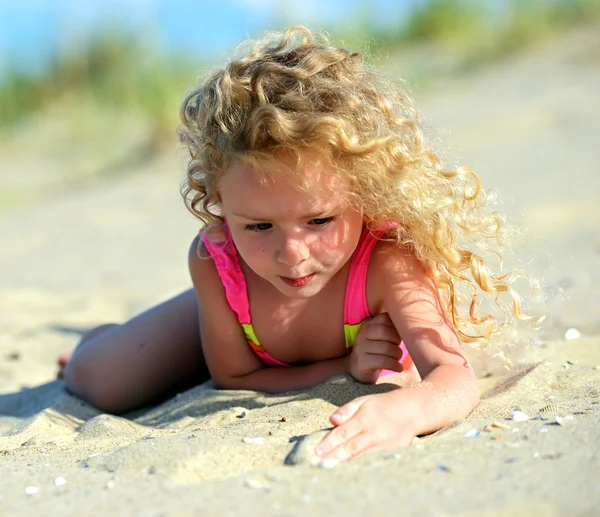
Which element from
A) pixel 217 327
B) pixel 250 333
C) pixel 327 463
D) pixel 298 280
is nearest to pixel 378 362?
pixel 298 280

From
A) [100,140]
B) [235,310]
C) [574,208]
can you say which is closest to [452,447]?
[235,310]

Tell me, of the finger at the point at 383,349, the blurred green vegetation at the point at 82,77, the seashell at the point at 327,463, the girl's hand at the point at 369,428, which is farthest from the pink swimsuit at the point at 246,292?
the blurred green vegetation at the point at 82,77

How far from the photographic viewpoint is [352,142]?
2252 millimetres

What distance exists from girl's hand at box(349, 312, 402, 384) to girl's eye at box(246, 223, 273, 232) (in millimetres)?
516

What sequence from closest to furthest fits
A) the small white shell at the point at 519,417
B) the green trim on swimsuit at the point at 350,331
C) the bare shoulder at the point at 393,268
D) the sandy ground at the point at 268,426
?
the sandy ground at the point at 268,426 < the small white shell at the point at 519,417 < the bare shoulder at the point at 393,268 < the green trim on swimsuit at the point at 350,331

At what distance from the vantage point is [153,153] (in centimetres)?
919

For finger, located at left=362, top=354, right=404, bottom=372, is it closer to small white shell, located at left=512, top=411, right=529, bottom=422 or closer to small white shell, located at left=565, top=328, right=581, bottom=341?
small white shell, located at left=512, top=411, right=529, bottom=422

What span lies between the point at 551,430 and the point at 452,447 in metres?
0.24

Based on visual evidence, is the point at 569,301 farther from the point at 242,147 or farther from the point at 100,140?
the point at 100,140

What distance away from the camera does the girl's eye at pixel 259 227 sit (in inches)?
89.6

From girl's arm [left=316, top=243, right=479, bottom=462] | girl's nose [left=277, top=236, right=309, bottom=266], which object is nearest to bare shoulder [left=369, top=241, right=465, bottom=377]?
girl's arm [left=316, top=243, right=479, bottom=462]

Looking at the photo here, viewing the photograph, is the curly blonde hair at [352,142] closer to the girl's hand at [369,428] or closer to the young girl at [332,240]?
the young girl at [332,240]

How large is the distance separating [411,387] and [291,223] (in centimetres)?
53

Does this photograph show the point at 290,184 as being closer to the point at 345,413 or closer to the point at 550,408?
the point at 345,413
